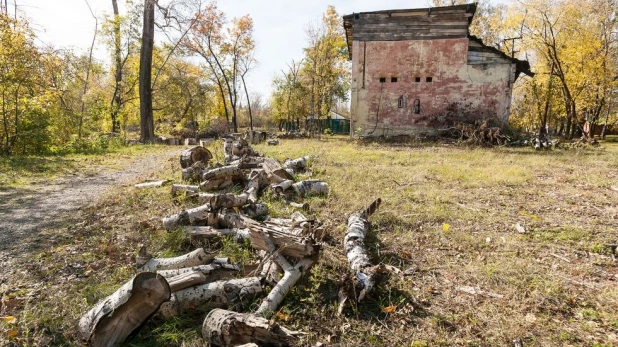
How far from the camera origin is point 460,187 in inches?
271

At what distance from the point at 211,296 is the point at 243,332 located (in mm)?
572

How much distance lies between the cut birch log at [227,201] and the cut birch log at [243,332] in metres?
2.23

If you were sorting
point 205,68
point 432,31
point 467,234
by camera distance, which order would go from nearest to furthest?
point 467,234
point 432,31
point 205,68

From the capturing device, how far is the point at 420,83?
667 inches

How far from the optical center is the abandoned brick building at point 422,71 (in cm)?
1606

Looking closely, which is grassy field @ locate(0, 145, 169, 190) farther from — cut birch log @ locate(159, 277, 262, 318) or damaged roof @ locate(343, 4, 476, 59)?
damaged roof @ locate(343, 4, 476, 59)

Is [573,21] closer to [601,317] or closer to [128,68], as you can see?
[601,317]

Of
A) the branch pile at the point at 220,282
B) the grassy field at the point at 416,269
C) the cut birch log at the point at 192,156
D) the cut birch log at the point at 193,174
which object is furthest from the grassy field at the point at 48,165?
the branch pile at the point at 220,282

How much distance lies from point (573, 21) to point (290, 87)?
2453 centimetres

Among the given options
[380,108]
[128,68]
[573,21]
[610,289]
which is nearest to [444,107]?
[380,108]

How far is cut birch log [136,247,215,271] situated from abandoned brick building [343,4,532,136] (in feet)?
50.9

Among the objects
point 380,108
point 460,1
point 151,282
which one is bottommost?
point 151,282

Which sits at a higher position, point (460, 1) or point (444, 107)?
point (460, 1)

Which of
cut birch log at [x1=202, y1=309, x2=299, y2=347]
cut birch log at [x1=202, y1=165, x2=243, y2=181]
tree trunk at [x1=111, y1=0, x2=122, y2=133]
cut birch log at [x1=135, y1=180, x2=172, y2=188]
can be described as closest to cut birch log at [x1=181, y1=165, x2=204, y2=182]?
cut birch log at [x1=135, y1=180, x2=172, y2=188]
